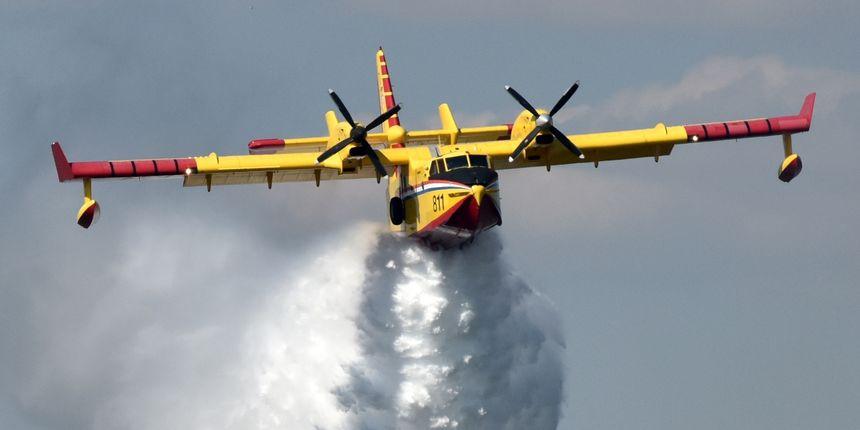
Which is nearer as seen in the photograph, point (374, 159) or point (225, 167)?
point (374, 159)

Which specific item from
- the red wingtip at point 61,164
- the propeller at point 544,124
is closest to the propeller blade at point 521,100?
the propeller at point 544,124

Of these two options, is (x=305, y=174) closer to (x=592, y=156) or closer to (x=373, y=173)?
(x=373, y=173)

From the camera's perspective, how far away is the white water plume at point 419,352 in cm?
4416

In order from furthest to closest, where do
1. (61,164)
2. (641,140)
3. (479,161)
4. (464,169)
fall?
(641,140), (61,164), (479,161), (464,169)

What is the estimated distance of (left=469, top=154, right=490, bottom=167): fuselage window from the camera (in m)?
42.3

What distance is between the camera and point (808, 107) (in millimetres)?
49219

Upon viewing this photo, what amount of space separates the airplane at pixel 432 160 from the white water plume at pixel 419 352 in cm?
117

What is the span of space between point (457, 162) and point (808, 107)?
12687 millimetres

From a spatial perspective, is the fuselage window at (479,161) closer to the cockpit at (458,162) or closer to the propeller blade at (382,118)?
the cockpit at (458,162)

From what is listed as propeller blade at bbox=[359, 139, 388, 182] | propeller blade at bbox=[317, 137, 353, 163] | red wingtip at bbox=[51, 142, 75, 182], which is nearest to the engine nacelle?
propeller blade at bbox=[359, 139, 388, 182]

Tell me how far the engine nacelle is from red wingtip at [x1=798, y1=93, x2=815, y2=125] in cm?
140

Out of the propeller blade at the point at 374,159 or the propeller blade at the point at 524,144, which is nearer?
the propeller blade at the point at 374,159

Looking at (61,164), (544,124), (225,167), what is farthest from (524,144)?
(61,164)

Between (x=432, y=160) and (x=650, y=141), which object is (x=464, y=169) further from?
(x=650, y=141)
